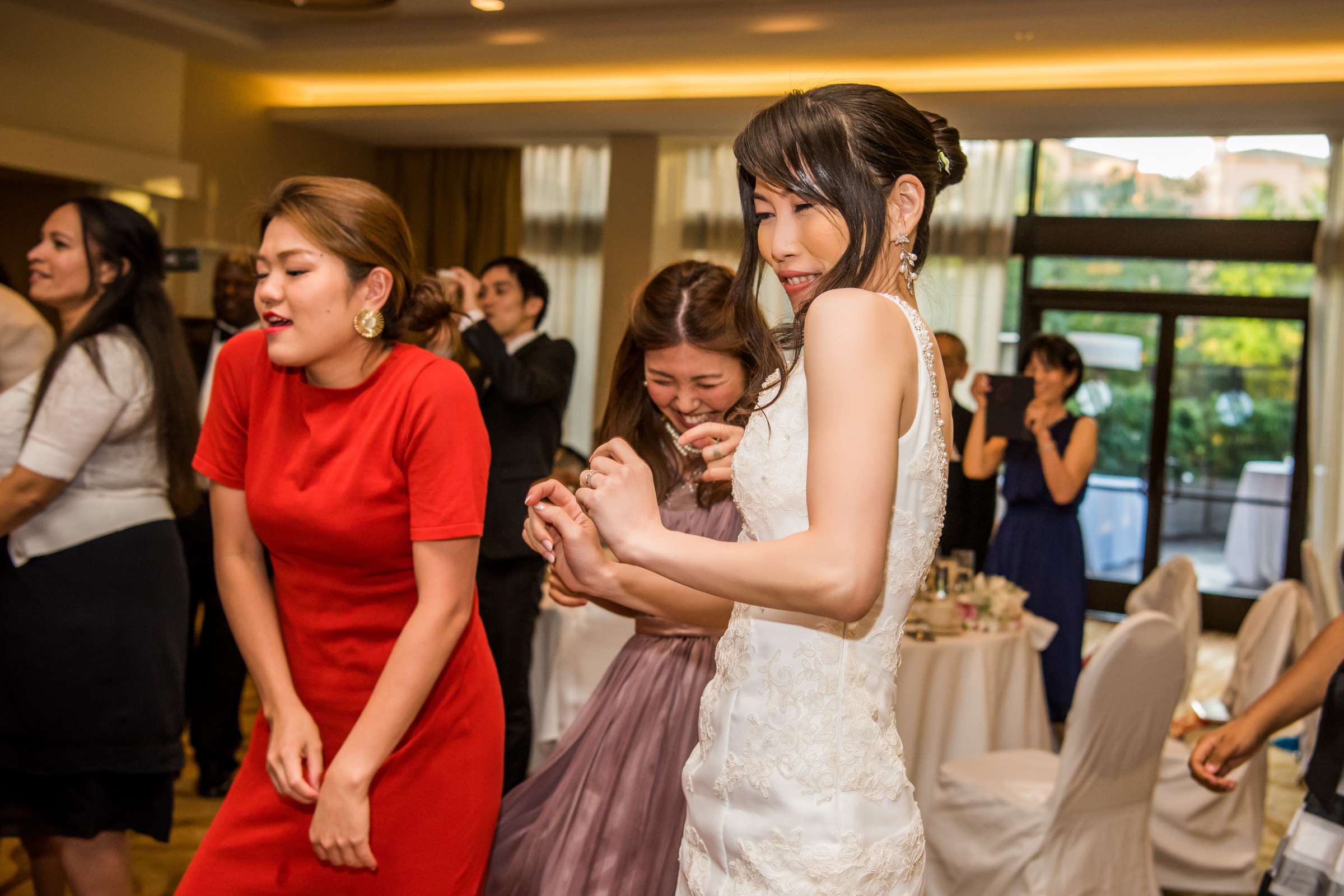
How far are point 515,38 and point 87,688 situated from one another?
4465 millimetres

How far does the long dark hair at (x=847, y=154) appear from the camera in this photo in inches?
43.4

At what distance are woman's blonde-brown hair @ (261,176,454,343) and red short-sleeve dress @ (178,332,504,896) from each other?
7 cm

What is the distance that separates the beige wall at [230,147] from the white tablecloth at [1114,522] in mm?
5570

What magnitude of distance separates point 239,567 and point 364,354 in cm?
36

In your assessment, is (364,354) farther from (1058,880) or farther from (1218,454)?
(1218,454)

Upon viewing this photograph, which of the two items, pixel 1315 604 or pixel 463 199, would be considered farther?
pixel 463 199

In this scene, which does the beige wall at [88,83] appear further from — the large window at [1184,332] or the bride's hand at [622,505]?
the bride's hand at [622,505]

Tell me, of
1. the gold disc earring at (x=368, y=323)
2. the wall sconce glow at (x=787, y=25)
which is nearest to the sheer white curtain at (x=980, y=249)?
the wall sconce glow at (x=787, y=25)

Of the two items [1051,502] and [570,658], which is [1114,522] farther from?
[570,658]

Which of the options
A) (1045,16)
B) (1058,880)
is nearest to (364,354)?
(1058,880)

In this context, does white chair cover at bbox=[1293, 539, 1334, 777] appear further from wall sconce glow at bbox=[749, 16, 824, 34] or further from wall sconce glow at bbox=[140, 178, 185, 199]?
wall sconce glow at bbox=[140, 178, 185, 199]

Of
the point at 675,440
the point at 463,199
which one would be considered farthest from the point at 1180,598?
the point at 463,199

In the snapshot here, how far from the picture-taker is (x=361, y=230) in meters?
1.57

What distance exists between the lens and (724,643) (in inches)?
49.3
